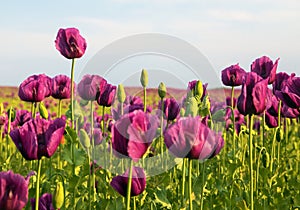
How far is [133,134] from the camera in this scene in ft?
4.92

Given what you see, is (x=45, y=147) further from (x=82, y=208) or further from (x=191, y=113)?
(x=82, y=208)

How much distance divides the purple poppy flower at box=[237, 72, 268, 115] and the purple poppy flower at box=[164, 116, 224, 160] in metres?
0.42

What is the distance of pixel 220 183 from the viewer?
2.91 metres

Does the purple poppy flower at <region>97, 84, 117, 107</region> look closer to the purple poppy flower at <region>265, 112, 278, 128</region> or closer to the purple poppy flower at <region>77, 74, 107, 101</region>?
the purple poppy flower at <region>77, 74, 107, 101</region>

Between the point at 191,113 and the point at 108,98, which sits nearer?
the point at 191,113

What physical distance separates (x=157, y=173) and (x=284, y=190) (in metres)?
0.90

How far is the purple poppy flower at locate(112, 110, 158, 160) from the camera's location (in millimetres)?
1501

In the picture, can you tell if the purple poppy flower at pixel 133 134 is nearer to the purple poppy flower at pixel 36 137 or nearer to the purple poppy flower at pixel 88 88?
the purple poppy flower at pixel 36 137

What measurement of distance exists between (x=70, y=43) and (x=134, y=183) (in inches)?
46.9

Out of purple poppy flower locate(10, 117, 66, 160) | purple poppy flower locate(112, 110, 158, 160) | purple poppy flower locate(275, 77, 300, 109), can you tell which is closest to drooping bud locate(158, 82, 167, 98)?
purple poppy flower locate(275, 77, 300, 109)

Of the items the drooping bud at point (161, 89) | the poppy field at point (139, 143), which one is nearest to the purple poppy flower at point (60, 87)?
the poppy field at point (139, 143)

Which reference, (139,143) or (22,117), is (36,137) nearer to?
(139,143)

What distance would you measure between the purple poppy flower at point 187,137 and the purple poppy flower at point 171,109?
1.29 metres

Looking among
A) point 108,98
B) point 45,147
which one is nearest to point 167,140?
point 45,147
